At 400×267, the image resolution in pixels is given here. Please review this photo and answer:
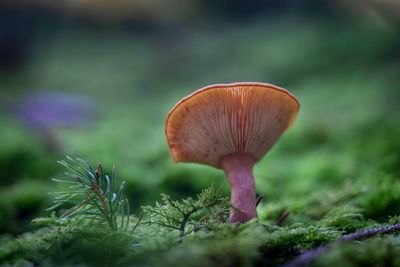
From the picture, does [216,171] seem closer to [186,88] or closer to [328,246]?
[328,246]

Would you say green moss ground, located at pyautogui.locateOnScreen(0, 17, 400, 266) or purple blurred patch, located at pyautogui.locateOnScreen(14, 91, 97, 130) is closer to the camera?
green moss ground, located at pyautogui.locateOnScreen(0, 17, 400, 266)

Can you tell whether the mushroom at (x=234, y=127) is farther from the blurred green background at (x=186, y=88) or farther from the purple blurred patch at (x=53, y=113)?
the purple blurred patch at (x=53, y=113)

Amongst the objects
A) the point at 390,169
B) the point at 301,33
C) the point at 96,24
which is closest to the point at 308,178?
the point at 390,169

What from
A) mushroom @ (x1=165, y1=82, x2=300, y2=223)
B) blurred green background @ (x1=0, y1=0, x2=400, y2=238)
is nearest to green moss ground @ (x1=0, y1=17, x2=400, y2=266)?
blurred green background @ (x1=0, y1=0, x2=400, y2=238)

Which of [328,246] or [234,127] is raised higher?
[234,127]

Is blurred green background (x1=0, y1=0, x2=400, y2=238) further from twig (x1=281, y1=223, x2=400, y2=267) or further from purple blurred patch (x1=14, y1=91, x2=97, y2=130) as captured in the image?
twig (x1=281, y1=223, x2=400, y2=267)

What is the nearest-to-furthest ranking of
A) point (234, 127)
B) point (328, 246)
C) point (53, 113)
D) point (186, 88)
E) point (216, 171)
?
point (328, 246)
point (234, 127)
point (216, 171)
point (53, 113)
point (186, 88)

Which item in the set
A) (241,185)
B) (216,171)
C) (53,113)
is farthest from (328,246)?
(53,113)
